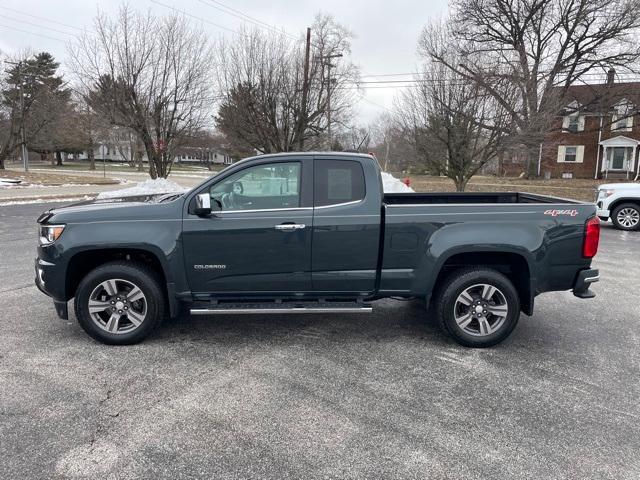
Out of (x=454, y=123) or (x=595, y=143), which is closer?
(x=454, y=123)

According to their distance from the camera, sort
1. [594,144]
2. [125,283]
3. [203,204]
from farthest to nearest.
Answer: [594,144]
[125,283]
[203,204]

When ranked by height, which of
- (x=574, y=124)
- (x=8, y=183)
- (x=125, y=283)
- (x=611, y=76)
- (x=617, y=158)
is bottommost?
(x=125, y=283)

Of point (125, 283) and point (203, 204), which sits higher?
point (203, 204)

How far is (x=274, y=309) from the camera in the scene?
173 inches

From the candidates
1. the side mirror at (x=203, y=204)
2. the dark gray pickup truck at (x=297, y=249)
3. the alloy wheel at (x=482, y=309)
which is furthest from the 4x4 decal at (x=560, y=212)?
the side mirror at (x=203, y=204)

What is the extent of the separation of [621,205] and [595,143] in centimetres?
2957

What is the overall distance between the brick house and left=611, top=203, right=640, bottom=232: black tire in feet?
74.7

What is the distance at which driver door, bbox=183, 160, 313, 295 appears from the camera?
4.37m

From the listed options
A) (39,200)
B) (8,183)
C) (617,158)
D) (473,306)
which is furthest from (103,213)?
(617,158)

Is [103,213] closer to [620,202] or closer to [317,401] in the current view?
[317,401]

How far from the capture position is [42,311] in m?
5.47

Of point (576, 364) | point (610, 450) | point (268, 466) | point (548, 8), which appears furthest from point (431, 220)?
point (548, 8)

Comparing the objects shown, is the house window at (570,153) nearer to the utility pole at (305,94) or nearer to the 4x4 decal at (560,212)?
the utility pole at (305,94)

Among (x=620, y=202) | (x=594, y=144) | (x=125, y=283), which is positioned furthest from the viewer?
(x=594, y=144)
